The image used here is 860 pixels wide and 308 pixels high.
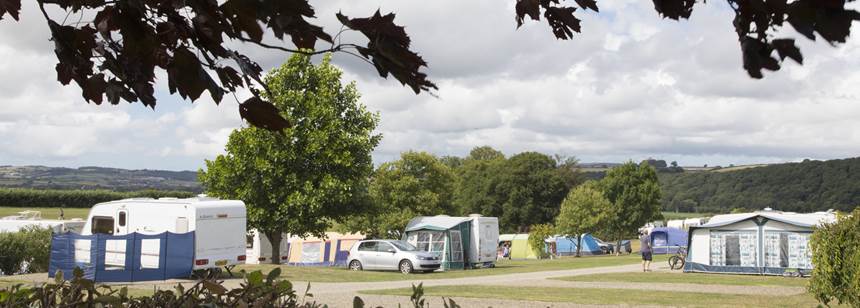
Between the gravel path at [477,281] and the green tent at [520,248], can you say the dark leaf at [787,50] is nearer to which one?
the gravel path at [477,281]

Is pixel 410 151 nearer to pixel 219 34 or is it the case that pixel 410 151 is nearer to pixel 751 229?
pixel 751 229

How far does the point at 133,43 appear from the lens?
71.7 inches

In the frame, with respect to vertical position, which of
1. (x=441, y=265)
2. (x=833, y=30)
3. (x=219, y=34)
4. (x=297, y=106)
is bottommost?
(x=441, y=265)

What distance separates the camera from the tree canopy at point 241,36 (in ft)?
4.45

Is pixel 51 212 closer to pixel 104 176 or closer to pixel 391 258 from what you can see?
pixel 391 258

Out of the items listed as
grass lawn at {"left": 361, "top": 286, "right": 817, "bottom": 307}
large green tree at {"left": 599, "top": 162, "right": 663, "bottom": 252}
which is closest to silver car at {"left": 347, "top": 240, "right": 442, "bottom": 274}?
grass lawn at {"left": 361, "top": 286, "right": 817, "bottom": 307}

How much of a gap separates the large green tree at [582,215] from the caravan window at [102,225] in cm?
3126

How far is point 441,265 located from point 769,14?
24.5 metres

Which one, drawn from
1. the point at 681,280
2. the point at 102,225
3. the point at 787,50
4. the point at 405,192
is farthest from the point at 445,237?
the point at 787,50

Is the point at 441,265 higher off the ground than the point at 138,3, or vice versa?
the point at 138,3

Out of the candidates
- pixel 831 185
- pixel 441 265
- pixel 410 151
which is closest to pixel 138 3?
pixel 441 265

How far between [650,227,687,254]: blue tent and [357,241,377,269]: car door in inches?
1073

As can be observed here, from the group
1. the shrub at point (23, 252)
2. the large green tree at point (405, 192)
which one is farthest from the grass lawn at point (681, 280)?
the large green tree at point (405, 192)

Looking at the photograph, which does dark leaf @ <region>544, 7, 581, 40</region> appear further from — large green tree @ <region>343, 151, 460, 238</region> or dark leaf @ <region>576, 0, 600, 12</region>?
large green tree @ <region>343, 151, 460, 238</region>
